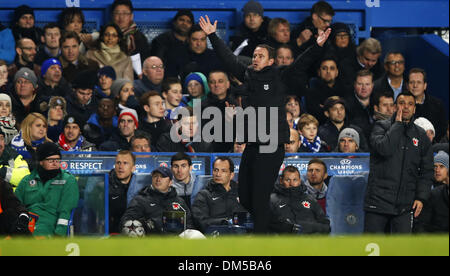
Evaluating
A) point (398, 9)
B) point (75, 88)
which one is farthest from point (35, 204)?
point (398, 9)

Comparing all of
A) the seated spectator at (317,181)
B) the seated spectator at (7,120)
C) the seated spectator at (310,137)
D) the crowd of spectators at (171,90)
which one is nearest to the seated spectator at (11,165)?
the crowd of spectators at (171,90)

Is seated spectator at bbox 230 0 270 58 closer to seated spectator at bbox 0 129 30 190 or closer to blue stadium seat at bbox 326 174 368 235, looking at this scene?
blue stadium seat at bbox 326 174 368 235

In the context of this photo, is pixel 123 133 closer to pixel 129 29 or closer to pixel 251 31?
pixel 129 29

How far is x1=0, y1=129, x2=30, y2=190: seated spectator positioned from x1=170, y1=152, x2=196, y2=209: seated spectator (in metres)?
1.61

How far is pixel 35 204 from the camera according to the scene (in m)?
9.73

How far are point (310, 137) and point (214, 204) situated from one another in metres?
1.97

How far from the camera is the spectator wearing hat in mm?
11562

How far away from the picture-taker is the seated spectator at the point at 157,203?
9.84 meters

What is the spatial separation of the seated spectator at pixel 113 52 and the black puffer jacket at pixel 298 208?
11.4 feet

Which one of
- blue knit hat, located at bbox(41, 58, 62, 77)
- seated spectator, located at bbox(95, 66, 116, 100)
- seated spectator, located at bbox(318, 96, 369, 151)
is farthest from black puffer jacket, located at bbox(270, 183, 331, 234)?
blue knit hat, located at bbox(41, 58, 62, 77)

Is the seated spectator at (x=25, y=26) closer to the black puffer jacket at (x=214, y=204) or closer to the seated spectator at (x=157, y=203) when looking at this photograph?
the seated spectator at (x=157, y=203)
